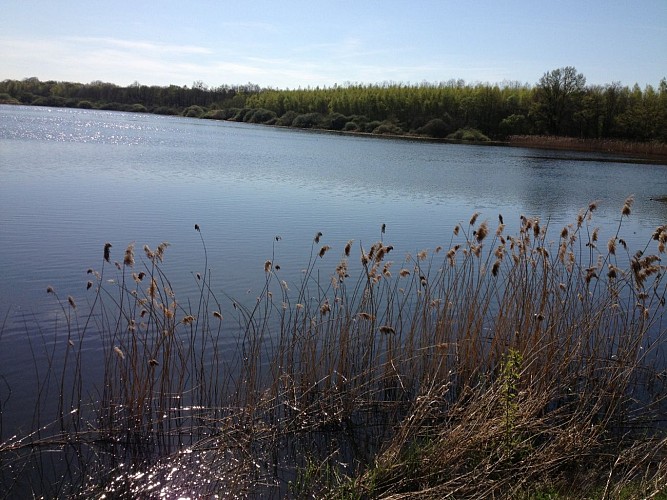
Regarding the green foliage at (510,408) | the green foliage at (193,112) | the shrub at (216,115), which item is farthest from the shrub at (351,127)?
the green foliage at (510,408)

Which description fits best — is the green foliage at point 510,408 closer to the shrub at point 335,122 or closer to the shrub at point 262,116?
the shrub at point 335,122

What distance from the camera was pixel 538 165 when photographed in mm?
Result: 37625

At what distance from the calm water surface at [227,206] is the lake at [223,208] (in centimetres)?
4

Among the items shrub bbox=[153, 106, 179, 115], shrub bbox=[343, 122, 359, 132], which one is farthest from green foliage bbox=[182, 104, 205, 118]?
shrub bbox=[343, 122, 359, 132]

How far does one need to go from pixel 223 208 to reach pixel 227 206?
354 mm

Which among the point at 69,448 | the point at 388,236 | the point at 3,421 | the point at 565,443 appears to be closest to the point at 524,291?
the point at 565,443

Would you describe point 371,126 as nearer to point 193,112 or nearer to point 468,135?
point 468,135

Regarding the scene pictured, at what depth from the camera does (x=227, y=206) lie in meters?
16.4

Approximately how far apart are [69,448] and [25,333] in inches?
101

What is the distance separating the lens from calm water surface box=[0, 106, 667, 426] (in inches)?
388

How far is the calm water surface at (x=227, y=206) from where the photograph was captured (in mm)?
9859

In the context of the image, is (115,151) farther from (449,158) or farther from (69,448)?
(69,448)

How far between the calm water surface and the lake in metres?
0.04

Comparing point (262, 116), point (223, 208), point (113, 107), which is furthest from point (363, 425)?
point (113, 107)
